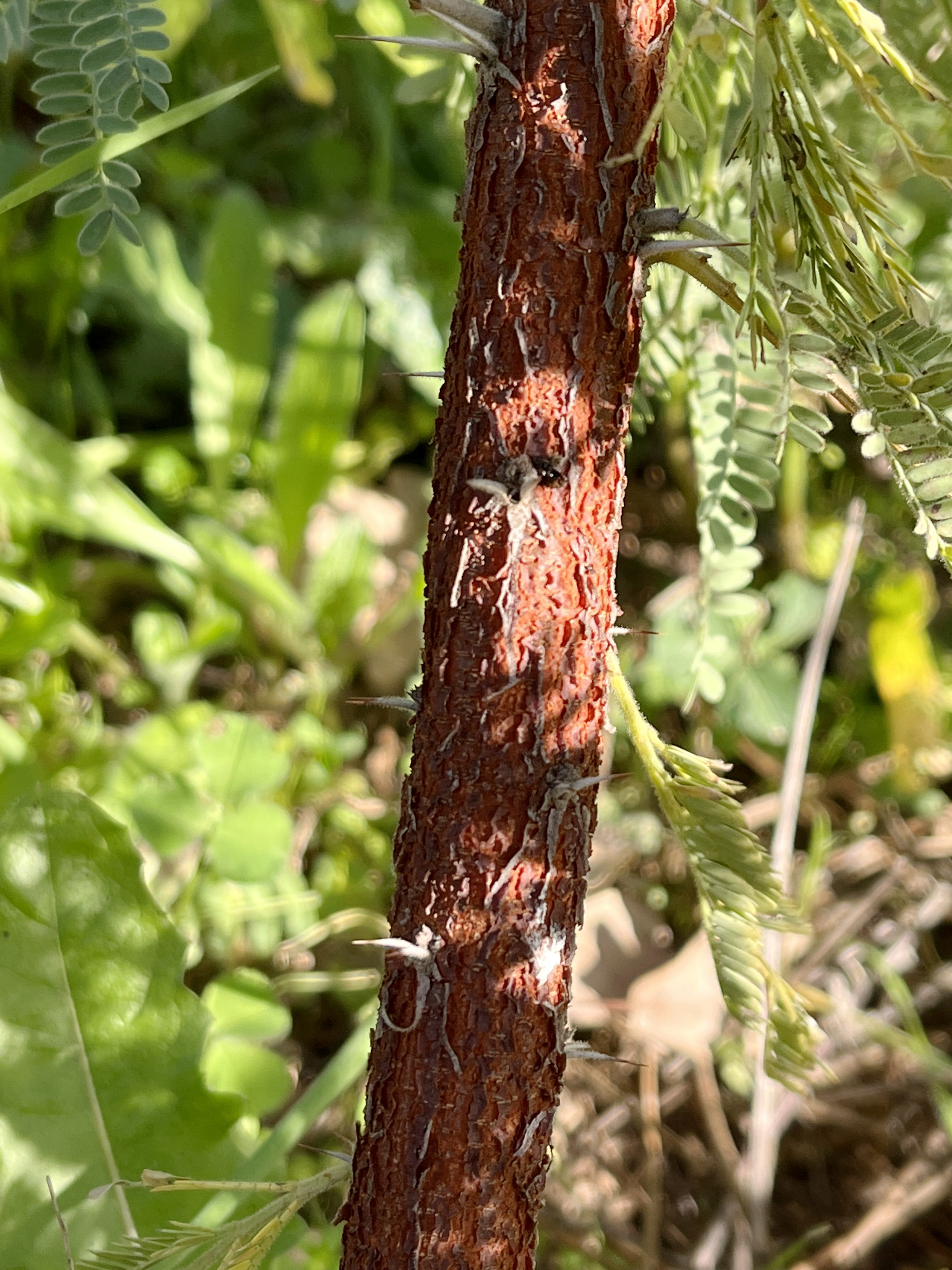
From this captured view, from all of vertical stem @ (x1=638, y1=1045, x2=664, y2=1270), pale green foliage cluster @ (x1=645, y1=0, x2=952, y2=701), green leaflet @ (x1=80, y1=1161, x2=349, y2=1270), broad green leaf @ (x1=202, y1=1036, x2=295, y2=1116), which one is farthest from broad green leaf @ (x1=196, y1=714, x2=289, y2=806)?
pale green foliage cluster @ (x1=645, y1=0, x2=952, y2=701)

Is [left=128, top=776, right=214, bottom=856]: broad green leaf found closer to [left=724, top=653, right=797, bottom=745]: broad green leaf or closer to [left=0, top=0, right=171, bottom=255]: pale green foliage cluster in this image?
[left=0, top=0, right=171, bottom=255]: pale green foliage cluster

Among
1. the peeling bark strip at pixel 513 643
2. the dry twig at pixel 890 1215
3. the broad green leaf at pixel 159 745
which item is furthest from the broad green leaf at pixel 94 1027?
the dry twig at pixel 890 1215

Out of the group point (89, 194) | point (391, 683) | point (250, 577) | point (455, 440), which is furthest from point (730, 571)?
point (391, 683)

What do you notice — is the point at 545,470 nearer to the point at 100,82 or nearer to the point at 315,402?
the point at 100,82

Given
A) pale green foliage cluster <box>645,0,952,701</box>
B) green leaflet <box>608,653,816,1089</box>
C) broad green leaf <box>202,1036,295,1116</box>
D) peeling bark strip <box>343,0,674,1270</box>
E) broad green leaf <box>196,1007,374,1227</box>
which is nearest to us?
pale green foliage cluster <box>645,0,952,701</box>

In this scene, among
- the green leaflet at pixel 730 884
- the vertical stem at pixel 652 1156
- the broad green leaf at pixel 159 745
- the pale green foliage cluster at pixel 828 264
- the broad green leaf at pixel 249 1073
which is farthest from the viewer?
the broad green leaf at pixel 159 745

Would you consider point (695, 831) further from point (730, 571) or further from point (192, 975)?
point (192, 975)

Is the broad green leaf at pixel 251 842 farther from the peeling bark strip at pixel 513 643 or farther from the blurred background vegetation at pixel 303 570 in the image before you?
the peeling bark strip at pixel 513 643

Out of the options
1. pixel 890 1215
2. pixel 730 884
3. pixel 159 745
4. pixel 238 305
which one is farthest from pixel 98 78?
pixel 890 1215
